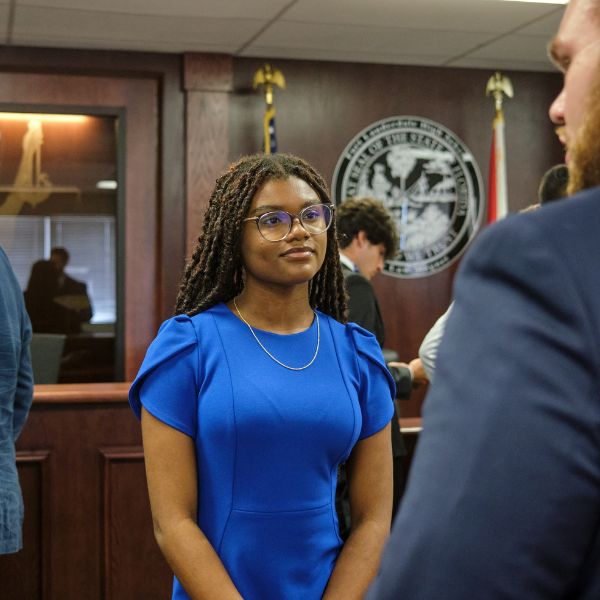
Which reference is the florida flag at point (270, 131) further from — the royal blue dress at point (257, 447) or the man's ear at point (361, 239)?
the royal blue dress at point (257, 447)

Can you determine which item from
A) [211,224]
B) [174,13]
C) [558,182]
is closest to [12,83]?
[174,13]

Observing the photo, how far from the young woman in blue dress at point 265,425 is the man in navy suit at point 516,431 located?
0.95 m

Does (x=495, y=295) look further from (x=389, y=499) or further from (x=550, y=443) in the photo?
(x=389, y=499)

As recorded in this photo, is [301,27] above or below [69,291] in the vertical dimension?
above

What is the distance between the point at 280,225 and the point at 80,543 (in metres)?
2.12

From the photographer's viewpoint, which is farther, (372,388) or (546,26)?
(546,26)

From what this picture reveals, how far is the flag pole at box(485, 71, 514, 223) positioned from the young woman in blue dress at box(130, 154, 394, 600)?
3783 mm

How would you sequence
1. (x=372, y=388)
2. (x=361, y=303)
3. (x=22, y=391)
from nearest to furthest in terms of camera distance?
(x=372, y=388) → (x=22, y=391) → (x=361, y=303)

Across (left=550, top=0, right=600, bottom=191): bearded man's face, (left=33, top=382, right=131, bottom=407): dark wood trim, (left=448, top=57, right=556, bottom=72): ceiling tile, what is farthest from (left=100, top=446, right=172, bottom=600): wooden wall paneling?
(left=448, top=57, right=556, bottom=72): ceiling tile

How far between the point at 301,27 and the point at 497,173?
1.45m

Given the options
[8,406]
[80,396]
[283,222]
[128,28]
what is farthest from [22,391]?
[128,28]

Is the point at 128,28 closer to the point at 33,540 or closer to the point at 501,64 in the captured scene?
the point at 501,64

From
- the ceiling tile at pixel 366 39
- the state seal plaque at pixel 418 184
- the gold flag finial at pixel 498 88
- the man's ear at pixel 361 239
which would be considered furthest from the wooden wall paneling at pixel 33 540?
the gold flag finial at pixel 498 88

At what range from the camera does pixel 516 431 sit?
0.54 meters
